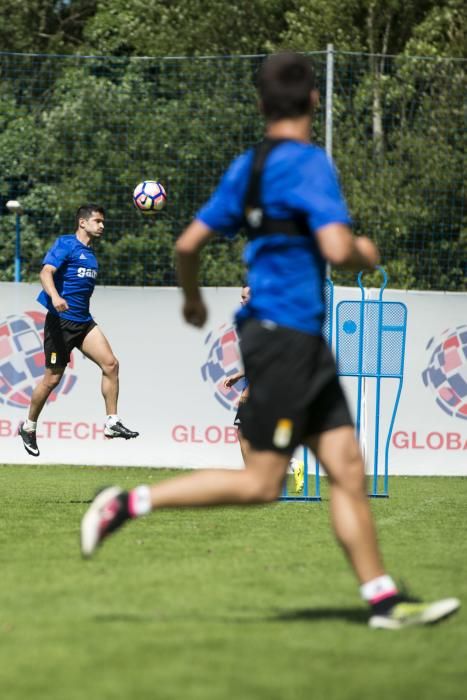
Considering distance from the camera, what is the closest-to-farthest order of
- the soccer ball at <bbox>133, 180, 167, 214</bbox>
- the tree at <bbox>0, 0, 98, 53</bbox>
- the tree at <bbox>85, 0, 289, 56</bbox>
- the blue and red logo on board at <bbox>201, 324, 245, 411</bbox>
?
the soccer ball at <bbox>133, 180, 167, 214</bbox>, the blue and red logo on board at <bbox>201, 324, 245, 411</bbox>, the tree at <bbox>85, 0, 289, 56</bbox>, the tree at <bbox>0, 0, 98, 53</bbox>

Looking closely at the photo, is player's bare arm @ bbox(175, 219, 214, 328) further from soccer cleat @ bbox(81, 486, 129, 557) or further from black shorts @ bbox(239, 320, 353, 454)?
soccer cleat @ bbox(81, 486, 129, 557)

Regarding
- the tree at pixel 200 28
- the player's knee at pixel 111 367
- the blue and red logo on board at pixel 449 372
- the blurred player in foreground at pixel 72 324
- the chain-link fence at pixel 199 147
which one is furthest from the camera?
the tree at pixel 200 28

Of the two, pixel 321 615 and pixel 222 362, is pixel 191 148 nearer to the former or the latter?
pixel 222 362

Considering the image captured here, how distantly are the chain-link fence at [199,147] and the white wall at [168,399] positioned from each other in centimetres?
316

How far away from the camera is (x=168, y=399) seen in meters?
15.6

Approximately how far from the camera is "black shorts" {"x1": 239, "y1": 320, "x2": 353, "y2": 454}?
200 inches

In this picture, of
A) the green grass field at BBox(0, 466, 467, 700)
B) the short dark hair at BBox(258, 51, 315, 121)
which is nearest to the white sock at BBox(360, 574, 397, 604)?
the green grass field at BBox(0, 466, 467, 700)

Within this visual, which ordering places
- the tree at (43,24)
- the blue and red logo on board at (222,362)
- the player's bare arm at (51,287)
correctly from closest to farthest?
1. the player's bare arm at (51,287)
2. the blue and red logo on board at (222,362)
3. the tree at (43,24)

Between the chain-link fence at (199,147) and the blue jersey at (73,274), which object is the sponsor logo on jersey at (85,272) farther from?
the chain-link fence at (199,147)

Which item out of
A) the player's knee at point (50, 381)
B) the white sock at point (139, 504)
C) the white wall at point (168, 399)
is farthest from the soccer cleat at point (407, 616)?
the white wall at point (168, 399)

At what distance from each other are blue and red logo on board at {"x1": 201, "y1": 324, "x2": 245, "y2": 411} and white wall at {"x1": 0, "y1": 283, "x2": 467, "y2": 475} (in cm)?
2

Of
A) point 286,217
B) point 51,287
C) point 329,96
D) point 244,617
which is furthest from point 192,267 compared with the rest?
point 329,96

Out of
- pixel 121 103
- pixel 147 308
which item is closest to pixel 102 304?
pixel 147 308

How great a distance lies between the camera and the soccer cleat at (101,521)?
512 cm
